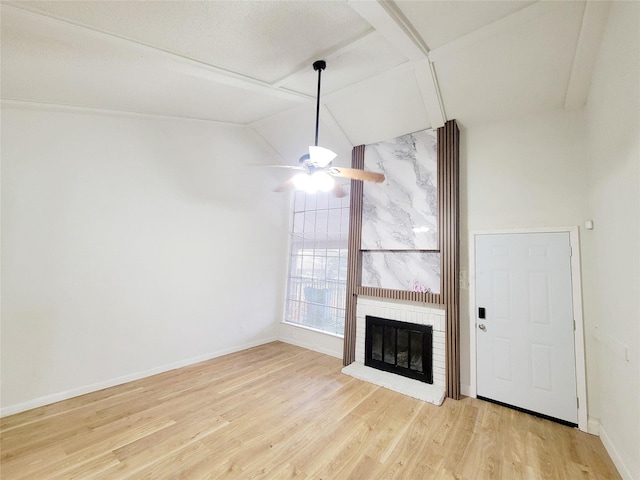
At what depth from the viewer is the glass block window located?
4879mm

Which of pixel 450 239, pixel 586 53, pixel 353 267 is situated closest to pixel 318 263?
pixel 353 267

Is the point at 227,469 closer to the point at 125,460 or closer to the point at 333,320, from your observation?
the point at 125,460

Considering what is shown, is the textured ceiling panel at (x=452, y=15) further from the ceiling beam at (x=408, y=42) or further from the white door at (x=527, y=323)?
the white door at (x=527, y=323)

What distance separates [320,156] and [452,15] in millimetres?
1609

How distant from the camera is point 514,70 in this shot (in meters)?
2.75

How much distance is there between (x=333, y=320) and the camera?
4848mm

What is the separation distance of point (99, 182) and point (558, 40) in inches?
195

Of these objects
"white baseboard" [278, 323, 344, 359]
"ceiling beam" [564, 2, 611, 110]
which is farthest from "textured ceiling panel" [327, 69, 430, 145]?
"white baseboard" [278, 323, 344, 359]

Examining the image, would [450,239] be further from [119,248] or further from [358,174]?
[119,248]

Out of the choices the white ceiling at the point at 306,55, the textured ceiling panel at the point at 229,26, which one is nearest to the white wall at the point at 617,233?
the white ceiling at the point at 306,55

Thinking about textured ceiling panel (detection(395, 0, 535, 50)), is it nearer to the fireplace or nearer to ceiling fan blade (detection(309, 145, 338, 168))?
ceiling fan blade (detection(309, 145, 338, 168))

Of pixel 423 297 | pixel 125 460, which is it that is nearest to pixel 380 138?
pixel 423 297

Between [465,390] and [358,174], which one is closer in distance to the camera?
[358,174]

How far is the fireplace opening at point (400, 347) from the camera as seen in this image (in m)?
3.54
